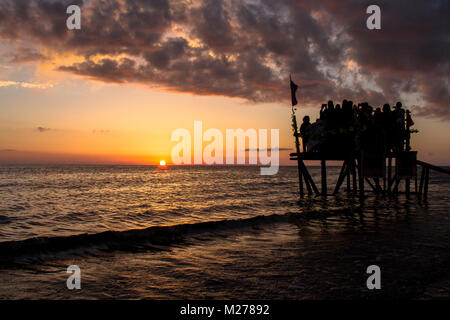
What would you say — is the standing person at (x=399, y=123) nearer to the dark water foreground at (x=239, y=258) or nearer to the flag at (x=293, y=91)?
the flag at (x=293, y=91)

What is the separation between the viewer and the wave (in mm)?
8875

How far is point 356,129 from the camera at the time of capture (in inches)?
725

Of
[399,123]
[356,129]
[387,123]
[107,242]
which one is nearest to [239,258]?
[107,242]

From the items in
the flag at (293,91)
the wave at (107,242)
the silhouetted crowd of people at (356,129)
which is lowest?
the wave at (107,242)

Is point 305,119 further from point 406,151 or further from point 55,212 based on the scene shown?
point 55,212

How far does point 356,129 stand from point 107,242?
1476cm

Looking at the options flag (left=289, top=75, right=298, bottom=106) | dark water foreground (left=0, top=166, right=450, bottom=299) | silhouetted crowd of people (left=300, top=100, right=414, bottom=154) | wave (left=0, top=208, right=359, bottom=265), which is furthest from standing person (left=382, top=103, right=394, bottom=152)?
wave (left=0, top=208, right=359, bottom=265)

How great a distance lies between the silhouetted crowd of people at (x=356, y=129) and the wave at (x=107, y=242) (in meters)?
8.60

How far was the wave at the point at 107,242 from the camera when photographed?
8.88 m

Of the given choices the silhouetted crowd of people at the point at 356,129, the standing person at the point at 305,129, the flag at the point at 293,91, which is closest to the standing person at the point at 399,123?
the silhouetted crowd of people at the point at 356,129

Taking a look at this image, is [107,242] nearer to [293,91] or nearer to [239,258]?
[239,258]
